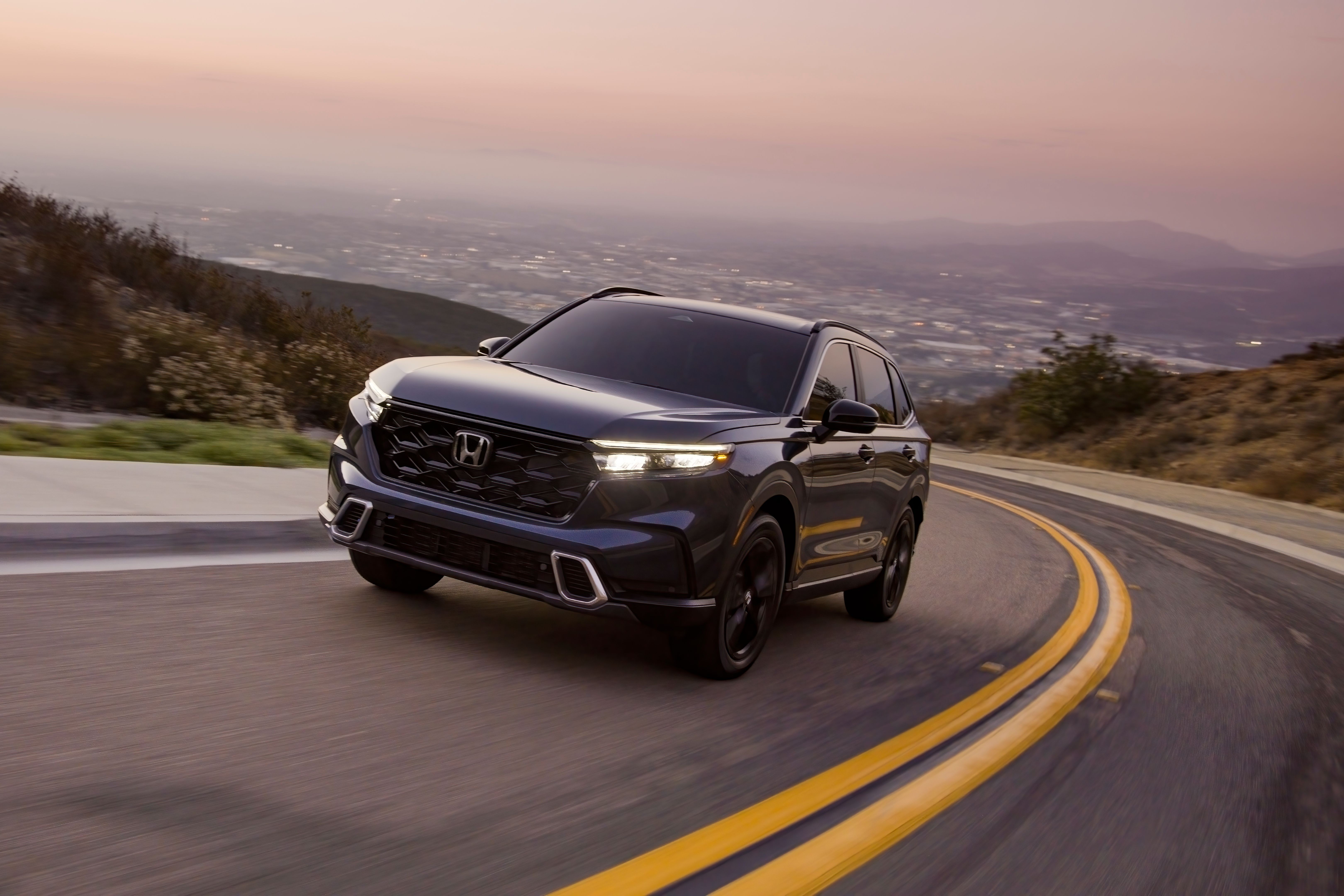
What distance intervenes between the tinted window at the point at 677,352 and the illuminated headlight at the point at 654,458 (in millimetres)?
1028

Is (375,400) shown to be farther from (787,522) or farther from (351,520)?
(787,522)

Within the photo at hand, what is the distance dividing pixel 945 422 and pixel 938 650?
43.2 meters

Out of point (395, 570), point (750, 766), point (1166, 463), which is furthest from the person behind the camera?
point (1166, 463)

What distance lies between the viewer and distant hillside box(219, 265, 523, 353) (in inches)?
2003

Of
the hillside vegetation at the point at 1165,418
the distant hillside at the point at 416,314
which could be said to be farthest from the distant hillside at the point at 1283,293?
the distant hillside at the point at 416,314

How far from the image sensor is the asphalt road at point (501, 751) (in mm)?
3434

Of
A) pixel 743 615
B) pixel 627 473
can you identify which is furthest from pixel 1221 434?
pixel 627 473

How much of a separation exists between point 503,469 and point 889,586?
391 cm

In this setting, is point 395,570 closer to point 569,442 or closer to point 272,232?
point 569,442

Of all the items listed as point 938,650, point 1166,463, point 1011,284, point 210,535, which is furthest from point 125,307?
point 1011,284

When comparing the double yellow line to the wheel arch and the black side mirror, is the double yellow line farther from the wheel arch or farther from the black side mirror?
the black side mirror

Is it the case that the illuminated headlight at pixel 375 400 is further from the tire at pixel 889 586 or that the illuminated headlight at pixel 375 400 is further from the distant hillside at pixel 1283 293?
the distant hillside at pixel 1283 293

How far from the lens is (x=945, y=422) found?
5012 cm

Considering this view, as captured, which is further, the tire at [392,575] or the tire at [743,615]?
the tire at [392,575]
